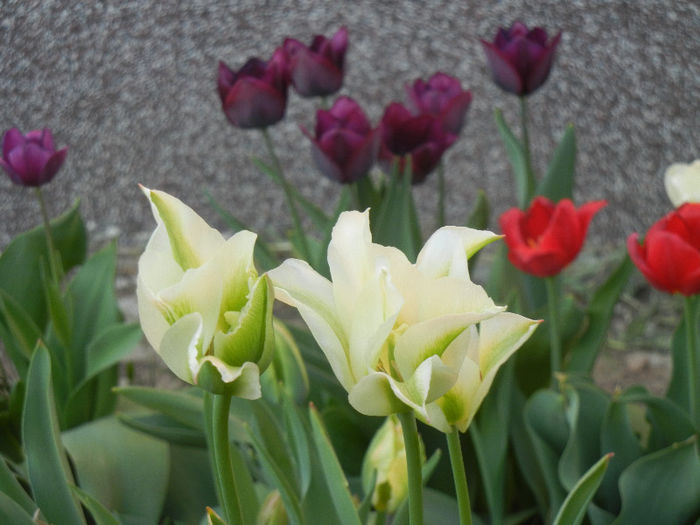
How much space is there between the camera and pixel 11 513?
0.53m

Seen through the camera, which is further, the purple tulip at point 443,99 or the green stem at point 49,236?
the purple tulip at point 443,99

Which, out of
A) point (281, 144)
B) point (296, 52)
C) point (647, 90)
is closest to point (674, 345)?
point (296, 52)

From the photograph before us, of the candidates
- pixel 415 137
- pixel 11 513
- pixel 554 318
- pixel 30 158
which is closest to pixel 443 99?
pixel 415 137

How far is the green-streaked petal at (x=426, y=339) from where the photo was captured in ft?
0.97

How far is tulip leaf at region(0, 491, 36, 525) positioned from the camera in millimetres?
523

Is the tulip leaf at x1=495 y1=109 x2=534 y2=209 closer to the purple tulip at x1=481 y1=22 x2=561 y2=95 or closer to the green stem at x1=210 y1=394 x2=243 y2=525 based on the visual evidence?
the purple tulip at x1=481 y1=22 x2=561 y2=95

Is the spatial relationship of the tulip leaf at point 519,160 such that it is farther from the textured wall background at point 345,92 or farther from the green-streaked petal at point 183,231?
the green-streaked petal at point 183,231

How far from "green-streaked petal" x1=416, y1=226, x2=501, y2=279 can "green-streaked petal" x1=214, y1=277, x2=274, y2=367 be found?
0.06m

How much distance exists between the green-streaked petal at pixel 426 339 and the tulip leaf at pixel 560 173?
74 cm

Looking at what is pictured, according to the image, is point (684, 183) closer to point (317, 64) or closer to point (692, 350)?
point (692, 350)

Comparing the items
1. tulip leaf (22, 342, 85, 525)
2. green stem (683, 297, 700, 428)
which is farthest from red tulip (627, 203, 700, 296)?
tulip leaf (22, 342, 85, 525)

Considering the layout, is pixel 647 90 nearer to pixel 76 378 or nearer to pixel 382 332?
pixel 76 378

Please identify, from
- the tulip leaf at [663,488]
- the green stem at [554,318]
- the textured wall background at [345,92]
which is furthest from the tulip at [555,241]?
the textured wall background at [345,92]

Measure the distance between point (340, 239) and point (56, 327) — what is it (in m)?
0.68
